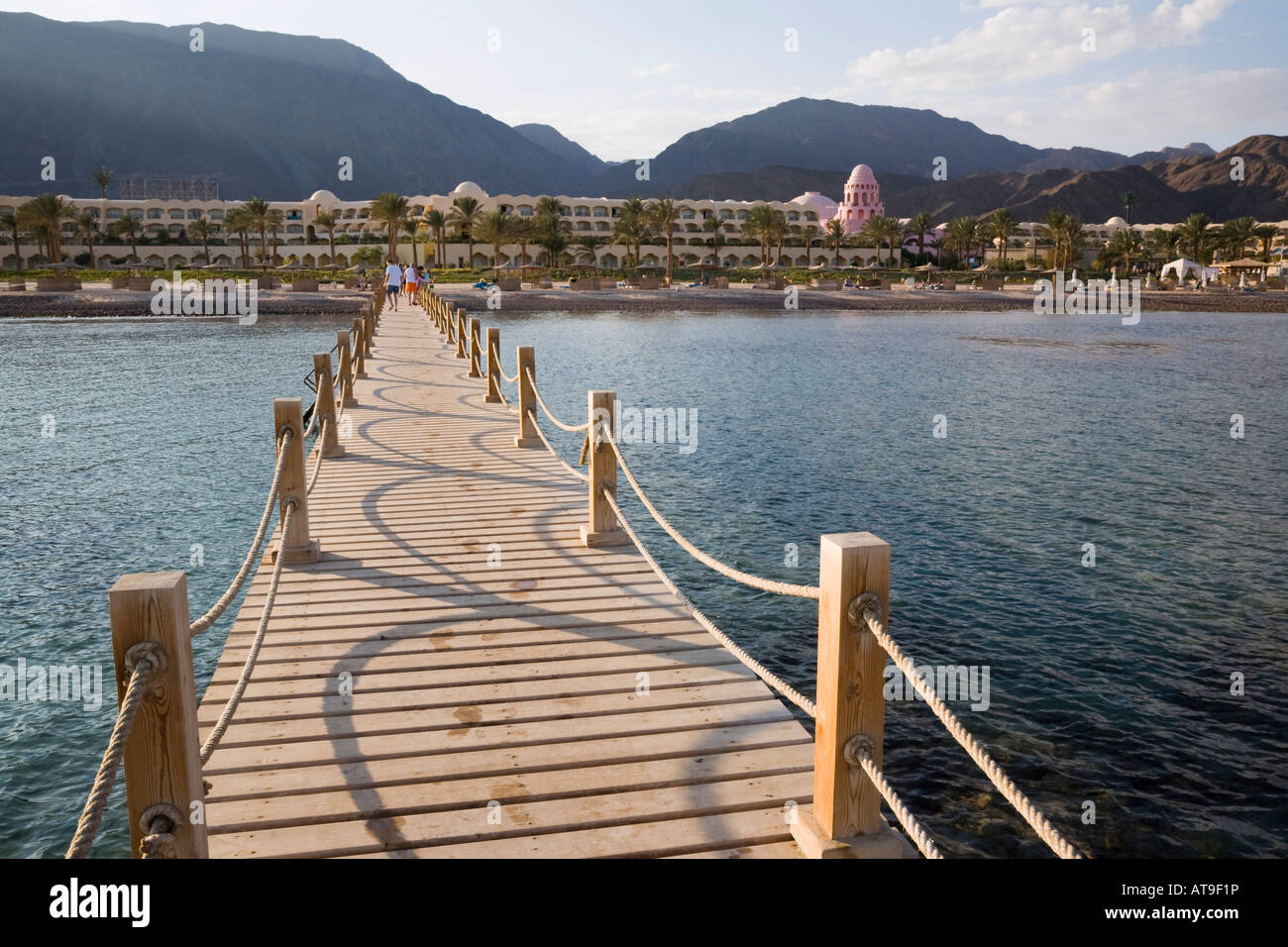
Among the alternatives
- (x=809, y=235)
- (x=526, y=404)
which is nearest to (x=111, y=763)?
(x=526, y=404)

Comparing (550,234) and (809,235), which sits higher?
(809,235)

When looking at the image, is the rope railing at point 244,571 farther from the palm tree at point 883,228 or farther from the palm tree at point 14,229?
the palm tree at point 883,228

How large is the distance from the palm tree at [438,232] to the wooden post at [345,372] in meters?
79.3

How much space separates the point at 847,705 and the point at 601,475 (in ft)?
15.3

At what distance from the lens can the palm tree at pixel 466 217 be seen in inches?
3499

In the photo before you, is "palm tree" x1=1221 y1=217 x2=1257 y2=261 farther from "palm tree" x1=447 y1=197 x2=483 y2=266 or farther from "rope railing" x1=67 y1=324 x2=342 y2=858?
"rope railing" x1=67 y1=324 x2=342 y2=858

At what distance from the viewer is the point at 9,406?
21656mm

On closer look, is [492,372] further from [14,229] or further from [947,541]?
[14,229]

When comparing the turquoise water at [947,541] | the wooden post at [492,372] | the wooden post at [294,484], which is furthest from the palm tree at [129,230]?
the wooden post at [294,484]

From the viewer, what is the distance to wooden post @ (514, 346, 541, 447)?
12062 mm

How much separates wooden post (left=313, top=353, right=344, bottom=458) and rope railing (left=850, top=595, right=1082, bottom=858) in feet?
25.8

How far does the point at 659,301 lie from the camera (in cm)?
6284
